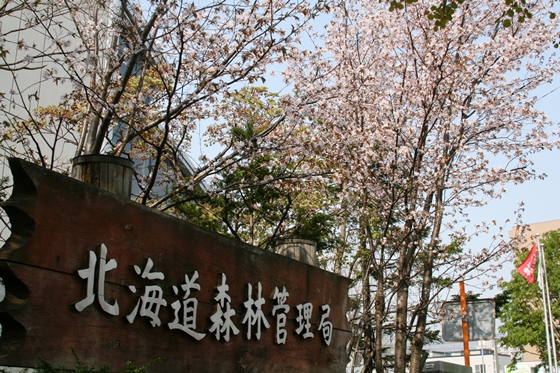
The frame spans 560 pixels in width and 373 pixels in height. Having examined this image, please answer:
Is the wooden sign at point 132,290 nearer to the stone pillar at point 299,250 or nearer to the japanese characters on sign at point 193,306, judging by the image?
the japanese characters on sign at point 193,306

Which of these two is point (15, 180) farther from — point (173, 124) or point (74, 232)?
point (173, 124)

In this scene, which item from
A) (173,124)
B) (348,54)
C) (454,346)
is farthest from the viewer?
(454,346)

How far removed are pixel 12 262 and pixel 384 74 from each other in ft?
32.7

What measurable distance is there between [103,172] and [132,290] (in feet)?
2.34

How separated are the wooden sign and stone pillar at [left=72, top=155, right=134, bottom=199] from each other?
0.24 m

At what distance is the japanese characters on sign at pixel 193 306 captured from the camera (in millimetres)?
2947

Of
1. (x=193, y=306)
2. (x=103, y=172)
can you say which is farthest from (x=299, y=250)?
(x=103, y=172)

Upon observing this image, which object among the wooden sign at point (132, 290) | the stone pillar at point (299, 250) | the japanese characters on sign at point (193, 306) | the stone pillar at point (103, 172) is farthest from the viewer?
the stone pillar at point (299, 250)

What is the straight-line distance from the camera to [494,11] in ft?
38.9

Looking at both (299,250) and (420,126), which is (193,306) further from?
(420,126)

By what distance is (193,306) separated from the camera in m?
3.56

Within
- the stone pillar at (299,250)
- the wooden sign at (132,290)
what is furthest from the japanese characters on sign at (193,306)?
the stone pillar at (299,250)

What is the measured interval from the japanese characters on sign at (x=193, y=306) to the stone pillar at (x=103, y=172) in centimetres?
48

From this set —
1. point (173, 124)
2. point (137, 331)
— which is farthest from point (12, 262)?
point (173, 124)
